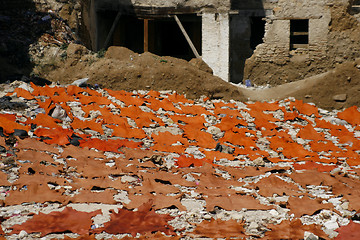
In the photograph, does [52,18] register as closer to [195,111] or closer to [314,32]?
[195,111]

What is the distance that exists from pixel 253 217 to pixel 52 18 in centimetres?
835

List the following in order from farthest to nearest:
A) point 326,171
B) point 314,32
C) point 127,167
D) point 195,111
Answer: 1. point 314,32
2. point 195,111
3. point 326,171
4. point 127,167

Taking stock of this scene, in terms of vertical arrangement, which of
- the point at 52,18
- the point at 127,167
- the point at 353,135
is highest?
the point at 52,18

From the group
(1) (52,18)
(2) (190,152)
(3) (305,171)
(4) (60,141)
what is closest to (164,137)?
(2) (190,152)

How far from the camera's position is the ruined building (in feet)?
39.7

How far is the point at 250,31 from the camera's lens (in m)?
13.5

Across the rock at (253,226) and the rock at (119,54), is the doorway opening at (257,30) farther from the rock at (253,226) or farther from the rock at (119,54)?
the rock at (253,226)

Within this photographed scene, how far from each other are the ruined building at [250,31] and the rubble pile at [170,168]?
405 cm

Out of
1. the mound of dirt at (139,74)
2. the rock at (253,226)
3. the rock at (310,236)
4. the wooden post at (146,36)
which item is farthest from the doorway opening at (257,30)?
the rock at (310,236)

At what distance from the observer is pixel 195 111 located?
7781 mm

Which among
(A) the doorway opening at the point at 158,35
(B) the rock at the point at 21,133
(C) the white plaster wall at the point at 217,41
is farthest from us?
(A) the doorway opening at the point at 158,35

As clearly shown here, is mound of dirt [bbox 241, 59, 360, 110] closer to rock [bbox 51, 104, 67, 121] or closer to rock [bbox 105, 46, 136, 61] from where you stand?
rock [bbox 105, 46, 136, 61]

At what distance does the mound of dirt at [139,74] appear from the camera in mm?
8922

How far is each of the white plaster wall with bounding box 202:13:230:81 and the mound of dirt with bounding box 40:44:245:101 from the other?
3.78 metres
